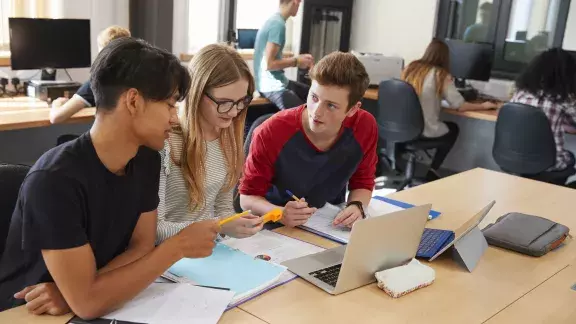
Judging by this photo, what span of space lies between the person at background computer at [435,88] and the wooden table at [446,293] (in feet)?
6.67

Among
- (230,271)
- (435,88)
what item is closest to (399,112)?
(435,88)

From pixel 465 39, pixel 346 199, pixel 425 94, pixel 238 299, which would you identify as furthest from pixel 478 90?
pixel 238 299

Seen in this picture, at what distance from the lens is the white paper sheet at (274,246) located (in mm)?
1529

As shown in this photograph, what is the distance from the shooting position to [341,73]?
185cm

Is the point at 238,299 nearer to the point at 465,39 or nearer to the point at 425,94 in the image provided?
the point at 425,94

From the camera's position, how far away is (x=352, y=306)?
4.27ft

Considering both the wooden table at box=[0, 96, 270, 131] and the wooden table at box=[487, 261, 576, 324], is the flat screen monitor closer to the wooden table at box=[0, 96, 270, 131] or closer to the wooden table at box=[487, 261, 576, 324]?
the wooden table at box=[0, 96, 270, 131]

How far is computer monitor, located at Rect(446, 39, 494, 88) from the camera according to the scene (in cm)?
445

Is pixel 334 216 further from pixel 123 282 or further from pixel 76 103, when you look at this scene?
pixel 76 103

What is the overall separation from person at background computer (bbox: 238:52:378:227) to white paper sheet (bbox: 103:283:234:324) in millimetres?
563

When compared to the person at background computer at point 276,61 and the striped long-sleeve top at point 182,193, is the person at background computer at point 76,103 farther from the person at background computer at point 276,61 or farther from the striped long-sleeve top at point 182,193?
the striped long-sleeve top at point 182,193

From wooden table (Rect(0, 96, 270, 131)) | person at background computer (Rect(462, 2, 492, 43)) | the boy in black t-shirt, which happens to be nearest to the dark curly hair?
person at background computer (Rect(462, 2, 492, 43))

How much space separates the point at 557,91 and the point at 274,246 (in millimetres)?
2697

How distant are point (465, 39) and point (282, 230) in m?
3.85
